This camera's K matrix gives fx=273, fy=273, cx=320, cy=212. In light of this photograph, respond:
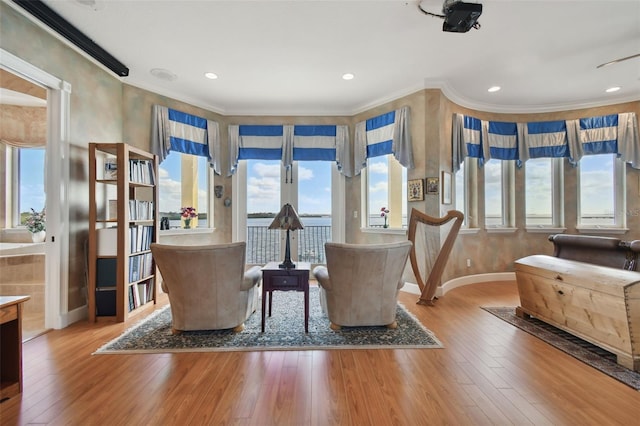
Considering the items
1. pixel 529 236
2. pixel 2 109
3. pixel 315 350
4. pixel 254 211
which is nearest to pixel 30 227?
pixel 2 109

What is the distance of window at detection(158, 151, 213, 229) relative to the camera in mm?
4344

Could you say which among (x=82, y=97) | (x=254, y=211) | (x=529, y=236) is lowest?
(x=529, y=236)

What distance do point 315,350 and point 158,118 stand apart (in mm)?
3887

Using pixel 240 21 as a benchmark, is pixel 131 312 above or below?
below

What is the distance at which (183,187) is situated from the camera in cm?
457

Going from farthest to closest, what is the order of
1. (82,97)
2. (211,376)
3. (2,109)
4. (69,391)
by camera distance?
(2,109) < (82,97) < (211,376) < (69,391)

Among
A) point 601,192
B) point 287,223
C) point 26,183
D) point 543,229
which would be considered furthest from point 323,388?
point 601,192

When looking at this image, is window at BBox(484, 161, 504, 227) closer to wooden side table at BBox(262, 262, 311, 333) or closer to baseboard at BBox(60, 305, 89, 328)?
wooden side table at BBox(262, 262, 311, 333)

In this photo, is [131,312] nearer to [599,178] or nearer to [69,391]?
[69,391]

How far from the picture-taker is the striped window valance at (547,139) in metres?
4.34

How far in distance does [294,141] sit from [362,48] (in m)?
2.11

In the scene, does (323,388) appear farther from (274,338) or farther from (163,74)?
(163,74)

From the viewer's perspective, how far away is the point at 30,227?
3619 millimetres

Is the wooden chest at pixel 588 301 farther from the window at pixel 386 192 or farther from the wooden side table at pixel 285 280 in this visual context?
the wooden side table at pixel 285 280
